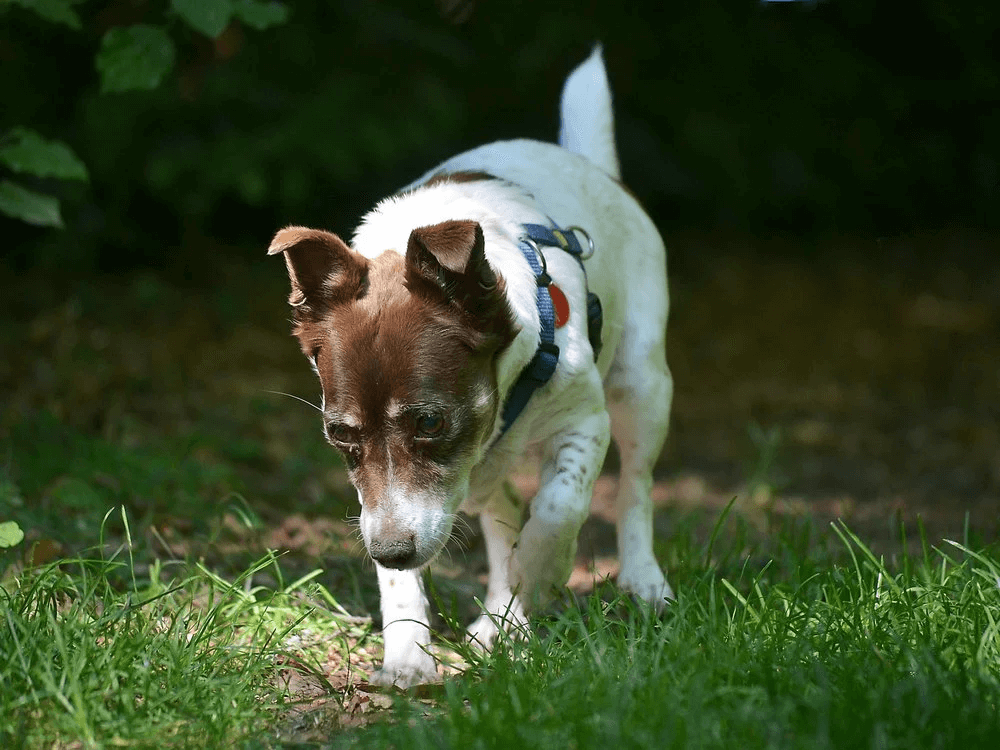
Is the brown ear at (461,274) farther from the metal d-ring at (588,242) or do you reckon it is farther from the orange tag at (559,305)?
the metal d-ring at (588,242)

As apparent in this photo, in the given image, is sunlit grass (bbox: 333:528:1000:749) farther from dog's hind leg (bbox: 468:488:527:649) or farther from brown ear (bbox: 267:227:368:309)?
brown ear (bbox: 267:227:368:309)

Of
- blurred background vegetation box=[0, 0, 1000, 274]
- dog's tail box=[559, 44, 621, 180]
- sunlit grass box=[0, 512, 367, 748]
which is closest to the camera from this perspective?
sunlit grass box=[0, 512, 367, 748]

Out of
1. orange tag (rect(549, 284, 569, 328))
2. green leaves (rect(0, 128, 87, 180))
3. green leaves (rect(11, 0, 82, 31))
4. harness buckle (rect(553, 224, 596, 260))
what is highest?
green leaves (rect(11, 0, 82, 31))

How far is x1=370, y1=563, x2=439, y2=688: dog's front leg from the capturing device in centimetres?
303

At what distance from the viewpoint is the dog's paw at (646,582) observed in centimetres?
370

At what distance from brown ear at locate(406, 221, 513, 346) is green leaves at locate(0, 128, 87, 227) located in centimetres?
156

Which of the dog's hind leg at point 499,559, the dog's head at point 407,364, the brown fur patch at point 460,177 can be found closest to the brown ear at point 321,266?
the dog's head at point 407,364

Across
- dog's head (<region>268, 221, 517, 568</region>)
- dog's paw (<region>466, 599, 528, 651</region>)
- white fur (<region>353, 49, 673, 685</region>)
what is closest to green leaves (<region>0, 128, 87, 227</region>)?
white fur (<region>353, 49, 673, 685</region>)

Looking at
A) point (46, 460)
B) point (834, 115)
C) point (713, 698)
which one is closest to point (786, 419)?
point (834, 115)

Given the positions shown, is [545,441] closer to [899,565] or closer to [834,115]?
[899,565]

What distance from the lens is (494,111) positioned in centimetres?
859

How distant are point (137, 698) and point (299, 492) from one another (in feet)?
9.12

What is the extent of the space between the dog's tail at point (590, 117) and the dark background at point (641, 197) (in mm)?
1747

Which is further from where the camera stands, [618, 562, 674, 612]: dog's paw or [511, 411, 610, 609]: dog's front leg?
[618, 562, 674, 612]: dog's paw
